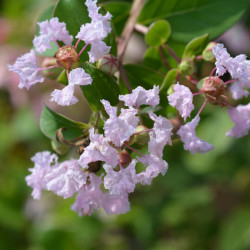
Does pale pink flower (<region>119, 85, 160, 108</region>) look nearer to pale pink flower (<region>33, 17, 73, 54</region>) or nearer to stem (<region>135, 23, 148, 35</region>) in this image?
pale pink flower (<region>33, 17, 73, 54</region>)

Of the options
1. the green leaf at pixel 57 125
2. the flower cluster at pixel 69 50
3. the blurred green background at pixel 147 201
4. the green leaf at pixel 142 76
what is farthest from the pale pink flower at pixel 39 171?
the blurred green background at pixel 147 201

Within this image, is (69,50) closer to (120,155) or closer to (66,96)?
(66,96)

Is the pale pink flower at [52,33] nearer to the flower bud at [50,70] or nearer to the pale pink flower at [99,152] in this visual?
the flower bud at [50,70]

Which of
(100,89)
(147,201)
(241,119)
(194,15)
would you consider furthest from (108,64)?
(147,201)

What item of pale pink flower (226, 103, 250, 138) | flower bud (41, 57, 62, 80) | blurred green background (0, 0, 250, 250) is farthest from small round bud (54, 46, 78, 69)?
blurred green background (0, 0, 250, 250)

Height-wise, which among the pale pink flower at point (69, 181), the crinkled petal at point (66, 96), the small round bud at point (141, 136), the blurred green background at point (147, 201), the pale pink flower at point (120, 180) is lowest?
the blurred green background at point (147, 201)

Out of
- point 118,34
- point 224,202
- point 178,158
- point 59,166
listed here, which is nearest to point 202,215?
point 224,202

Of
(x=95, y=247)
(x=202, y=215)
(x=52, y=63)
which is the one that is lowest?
(x=95, y=247)

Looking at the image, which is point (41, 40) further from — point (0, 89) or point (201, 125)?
point (0, 89)
